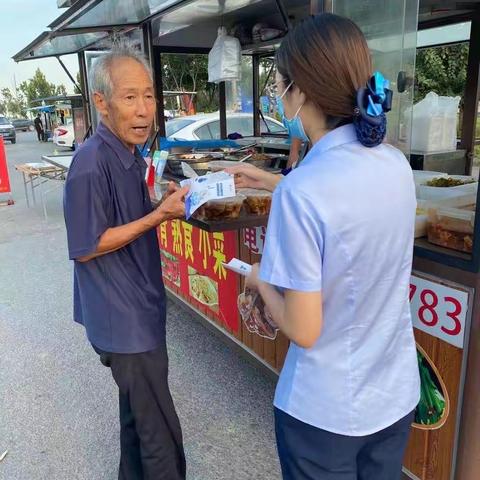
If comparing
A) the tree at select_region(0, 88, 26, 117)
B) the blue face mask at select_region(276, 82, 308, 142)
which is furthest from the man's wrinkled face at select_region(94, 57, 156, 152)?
the tree at select_region(0, 88, 26, 117)

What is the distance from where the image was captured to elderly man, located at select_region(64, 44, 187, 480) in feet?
5.38

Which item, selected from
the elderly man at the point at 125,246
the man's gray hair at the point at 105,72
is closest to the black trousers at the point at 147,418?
the elderly man at the point at 125,246

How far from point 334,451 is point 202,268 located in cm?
239

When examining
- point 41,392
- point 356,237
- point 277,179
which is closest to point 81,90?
point 41,392

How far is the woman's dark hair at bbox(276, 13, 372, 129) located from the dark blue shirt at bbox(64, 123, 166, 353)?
2.69ft

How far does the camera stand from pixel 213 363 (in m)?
3.42

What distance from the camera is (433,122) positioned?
11.2 ft

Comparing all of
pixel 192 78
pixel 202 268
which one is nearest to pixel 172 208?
pixel 202 268

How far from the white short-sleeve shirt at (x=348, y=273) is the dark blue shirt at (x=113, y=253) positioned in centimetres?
75

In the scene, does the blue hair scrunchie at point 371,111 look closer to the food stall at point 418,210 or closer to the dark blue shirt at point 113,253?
the food stall at point 418,210

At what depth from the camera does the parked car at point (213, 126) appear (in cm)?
566

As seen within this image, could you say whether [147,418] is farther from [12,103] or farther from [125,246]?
[12,103]

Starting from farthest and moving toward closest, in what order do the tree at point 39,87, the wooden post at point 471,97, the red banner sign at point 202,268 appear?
the tree at point 39,87
the wooden post at point 471,97
the red banner sign at point 202,268

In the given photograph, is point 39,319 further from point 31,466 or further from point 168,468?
point 168,468
